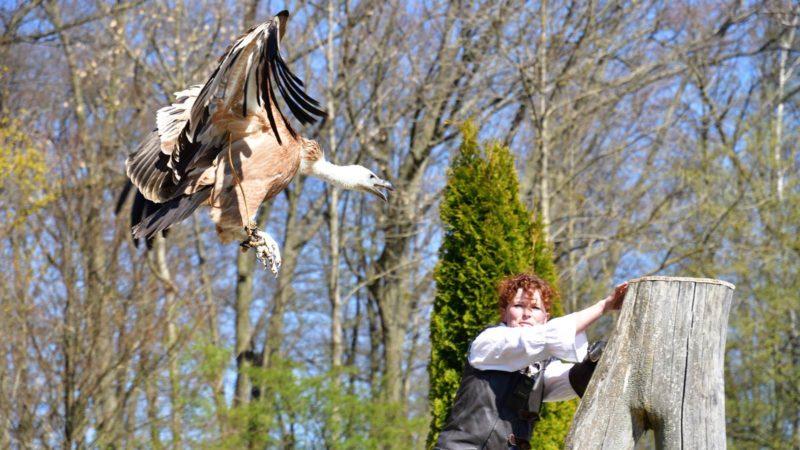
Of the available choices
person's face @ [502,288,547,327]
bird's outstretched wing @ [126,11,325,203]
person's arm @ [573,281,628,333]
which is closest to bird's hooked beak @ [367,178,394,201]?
bird's outstretched wing @ [126,11,325,203]

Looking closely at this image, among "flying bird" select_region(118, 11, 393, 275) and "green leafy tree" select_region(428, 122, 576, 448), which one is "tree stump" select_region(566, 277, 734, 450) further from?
"green leafy tree" select_region(428, 122, 576, 448)

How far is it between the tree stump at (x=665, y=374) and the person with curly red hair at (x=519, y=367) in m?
0.14

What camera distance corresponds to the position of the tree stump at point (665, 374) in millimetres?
3574

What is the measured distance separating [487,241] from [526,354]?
2116 mm

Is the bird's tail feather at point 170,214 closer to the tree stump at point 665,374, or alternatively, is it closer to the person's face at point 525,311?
the person's face at point 525,311

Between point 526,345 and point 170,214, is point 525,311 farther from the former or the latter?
point 170,214

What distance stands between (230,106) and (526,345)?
4.95 ft

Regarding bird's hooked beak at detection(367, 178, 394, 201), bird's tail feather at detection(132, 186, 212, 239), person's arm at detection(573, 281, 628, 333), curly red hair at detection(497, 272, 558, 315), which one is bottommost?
person's arm at detection(573, 281, 628, 333)

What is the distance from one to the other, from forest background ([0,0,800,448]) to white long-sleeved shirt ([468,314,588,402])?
18.1 feet

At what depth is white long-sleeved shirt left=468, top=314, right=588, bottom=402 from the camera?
11.8 feet

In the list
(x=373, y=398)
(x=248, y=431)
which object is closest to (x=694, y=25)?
(x=373, y=398)

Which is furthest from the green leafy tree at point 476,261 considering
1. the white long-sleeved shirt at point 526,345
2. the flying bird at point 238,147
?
the white long-sleeved shirt at point 526,345

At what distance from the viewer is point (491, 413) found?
383cm

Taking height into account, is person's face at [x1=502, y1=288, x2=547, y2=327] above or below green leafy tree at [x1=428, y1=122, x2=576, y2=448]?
below
